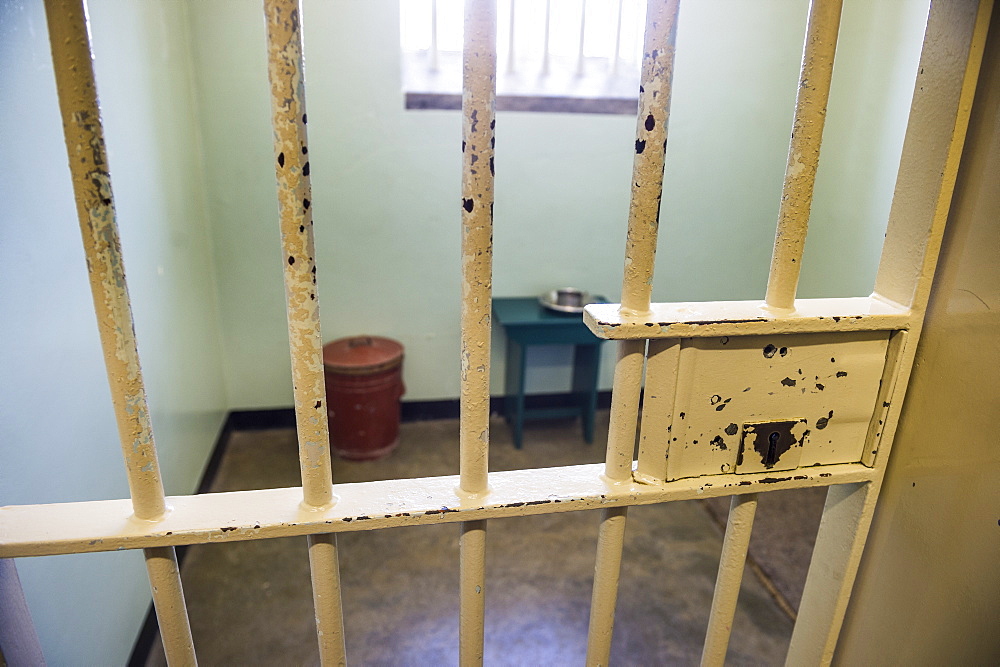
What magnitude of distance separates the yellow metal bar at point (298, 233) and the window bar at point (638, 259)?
0.32 meters

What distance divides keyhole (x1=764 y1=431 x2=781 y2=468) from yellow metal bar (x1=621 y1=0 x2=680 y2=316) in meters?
0.24

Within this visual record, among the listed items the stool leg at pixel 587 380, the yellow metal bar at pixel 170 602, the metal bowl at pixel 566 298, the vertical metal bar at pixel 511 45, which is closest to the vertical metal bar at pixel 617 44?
the vertical metal bar at pixel 511 45

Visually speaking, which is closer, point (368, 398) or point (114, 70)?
point (114, 70)

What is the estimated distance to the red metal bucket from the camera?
2.66 meters

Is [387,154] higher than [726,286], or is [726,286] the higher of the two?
[387,154]

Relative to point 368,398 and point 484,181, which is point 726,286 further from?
point 484,181

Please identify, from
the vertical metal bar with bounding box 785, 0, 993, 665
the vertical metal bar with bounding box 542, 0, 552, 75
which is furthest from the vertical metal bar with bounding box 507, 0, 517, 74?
the vertical metal bar with bounding box 785, 0, 993, 665

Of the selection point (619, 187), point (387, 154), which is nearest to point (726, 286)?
point (619, 187)

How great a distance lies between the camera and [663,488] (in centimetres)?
71

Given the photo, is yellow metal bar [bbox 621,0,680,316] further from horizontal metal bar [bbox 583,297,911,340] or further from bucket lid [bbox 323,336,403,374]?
bucket lid [bbox 323,336,403,374]

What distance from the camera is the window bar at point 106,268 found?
1.62 ft

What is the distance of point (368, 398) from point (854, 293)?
2.36m

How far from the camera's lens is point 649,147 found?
595 millimetres

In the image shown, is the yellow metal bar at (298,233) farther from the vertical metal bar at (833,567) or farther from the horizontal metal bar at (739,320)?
the vertical metal bar at (833,567)
